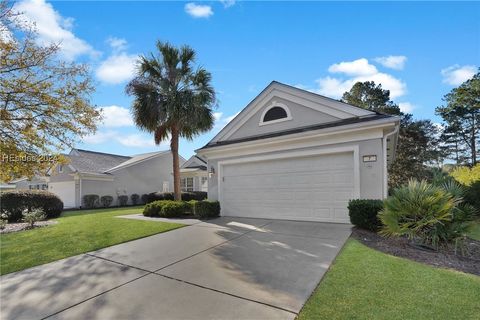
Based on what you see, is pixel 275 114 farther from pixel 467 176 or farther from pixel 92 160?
pixel 92 160

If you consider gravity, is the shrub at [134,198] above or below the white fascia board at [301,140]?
below

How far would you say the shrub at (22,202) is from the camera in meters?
11.9

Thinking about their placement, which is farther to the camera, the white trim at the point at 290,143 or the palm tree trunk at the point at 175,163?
the palm tree trunk at the point at 175,163

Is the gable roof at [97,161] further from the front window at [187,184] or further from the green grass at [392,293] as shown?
the green grass at [392,293]

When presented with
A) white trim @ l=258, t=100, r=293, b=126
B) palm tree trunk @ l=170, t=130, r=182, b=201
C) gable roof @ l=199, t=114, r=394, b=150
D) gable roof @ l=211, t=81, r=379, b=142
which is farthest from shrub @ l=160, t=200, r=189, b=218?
white trim @ l=258, t=100, r=293, b=126

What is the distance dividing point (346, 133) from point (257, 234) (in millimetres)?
4480

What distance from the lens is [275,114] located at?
1077cm

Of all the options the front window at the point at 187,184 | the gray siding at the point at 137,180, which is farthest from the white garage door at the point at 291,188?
the gray siding at the point at 137,180

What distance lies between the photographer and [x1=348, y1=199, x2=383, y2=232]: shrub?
6.99 meters

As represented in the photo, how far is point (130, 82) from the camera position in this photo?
1277cm

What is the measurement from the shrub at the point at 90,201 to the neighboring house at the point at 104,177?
0.36 metres

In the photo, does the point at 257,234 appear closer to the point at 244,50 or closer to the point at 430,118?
the point at 244,50

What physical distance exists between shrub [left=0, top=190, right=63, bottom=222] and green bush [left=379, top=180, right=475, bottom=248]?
1509 cm

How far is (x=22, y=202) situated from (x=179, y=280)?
1249 cm
